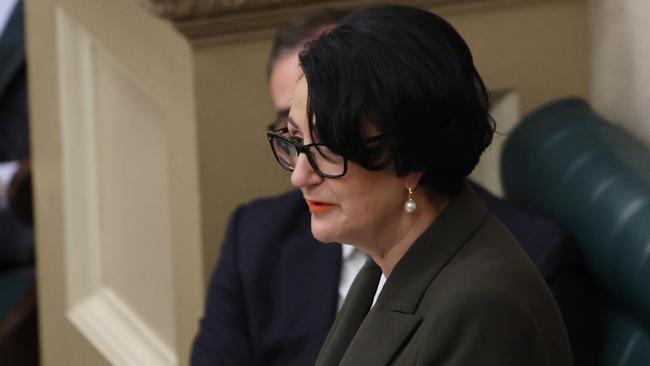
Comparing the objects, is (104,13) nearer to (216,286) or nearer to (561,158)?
(216,286)

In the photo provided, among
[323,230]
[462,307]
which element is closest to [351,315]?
[323,230]

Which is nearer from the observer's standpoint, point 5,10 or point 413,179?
point 413,179

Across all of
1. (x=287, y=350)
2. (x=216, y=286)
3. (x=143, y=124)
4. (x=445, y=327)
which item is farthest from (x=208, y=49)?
(x=445, y=327)

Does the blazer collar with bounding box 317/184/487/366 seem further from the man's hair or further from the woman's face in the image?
the man's hair

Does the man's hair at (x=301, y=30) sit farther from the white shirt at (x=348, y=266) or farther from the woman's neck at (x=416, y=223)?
the woman's neck at (x=416, y=223)

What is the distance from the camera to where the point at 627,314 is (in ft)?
5.72

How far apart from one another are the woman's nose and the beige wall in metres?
0.91

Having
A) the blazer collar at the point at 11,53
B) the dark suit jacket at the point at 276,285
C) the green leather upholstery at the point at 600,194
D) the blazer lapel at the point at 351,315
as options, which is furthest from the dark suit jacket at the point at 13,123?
the blazer lapel at the point at 351,315

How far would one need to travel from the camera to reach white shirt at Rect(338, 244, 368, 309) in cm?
204

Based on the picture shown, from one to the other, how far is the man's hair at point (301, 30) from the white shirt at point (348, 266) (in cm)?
36

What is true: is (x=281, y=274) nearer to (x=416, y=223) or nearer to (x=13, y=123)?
(x=416, y=223)

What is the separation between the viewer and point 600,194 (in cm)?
176

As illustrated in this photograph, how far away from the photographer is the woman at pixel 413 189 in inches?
45.1

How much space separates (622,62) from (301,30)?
0.58 m
